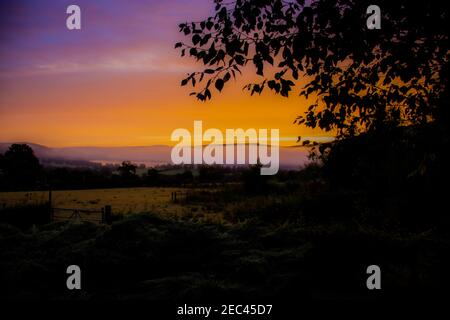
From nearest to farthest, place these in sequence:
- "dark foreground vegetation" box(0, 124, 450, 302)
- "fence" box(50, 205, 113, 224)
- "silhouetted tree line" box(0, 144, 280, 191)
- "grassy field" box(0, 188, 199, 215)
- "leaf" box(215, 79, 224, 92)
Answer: "leaf" box(215, 79, 224, 92) → "dark foreground vegetation" box(0, 124, 450, 302) → "fence" box(50, 205, 113, 224) → "grassy field" box(0, 188, 199, 215) → "silhouetted tree line" box(0, 144, 280, 191)

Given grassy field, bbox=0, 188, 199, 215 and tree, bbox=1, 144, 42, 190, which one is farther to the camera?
tree, bbox=1, 144, 42, 190

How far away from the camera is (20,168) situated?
60594 mm

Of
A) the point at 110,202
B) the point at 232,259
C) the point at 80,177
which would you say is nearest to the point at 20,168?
the point at 80,177

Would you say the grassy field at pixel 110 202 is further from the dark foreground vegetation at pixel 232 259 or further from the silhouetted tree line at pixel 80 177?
the dark foreground vegetation at pixel 232 259

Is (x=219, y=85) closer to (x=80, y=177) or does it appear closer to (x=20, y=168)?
(x=20, y=168)

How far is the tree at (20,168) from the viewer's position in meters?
57.7

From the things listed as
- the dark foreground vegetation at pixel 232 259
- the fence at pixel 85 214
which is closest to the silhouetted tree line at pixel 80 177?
the fence at pixel 85 214

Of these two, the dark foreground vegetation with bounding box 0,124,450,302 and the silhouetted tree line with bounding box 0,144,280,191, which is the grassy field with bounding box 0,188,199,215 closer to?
the silhouetted tree line with bounding box 0,144,280,191

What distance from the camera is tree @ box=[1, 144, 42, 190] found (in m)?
57.7

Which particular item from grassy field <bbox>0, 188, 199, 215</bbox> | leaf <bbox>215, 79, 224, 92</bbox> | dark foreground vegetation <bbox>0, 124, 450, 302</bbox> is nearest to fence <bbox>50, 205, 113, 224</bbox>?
grassy field <bbox>0, 188, 199, 215</bbox>

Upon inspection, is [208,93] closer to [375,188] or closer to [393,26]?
[393,26]

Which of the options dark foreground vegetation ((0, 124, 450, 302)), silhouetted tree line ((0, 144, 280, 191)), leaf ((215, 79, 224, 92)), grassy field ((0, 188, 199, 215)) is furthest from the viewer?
silhouetted tree line ((0, 144, 280, 191))

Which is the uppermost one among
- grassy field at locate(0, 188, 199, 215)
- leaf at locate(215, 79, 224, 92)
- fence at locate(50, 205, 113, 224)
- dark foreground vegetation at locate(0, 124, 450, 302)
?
leaf at locate(215, 79, 224, 92)
